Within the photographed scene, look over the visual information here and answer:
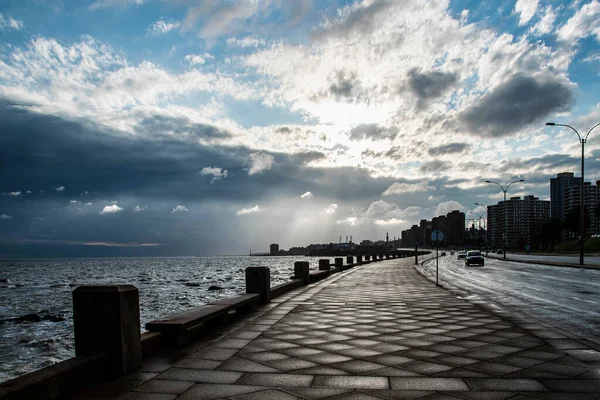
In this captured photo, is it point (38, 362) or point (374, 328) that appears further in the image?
point (38, 362)

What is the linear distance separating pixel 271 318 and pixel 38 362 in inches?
332

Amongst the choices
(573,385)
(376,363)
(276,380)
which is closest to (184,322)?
(276,380)

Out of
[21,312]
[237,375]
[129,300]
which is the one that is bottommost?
[21,312]

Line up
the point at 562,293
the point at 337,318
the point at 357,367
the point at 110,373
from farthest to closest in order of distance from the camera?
the point at 562,293, the point at 337,318, the point at 357,367, the point at 110,373

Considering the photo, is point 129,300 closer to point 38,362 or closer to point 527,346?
point 527,346

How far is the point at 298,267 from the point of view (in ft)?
58.1

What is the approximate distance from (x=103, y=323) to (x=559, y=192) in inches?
8328

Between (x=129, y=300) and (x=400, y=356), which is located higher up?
(x=129, y=300)

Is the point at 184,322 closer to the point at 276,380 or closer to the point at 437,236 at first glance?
the point at 276,380

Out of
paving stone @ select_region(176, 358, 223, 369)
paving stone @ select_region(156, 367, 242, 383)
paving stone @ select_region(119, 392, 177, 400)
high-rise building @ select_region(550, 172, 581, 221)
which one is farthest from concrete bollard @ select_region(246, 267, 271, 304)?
high-rise building @ select_region(550, 172, 581, 221)

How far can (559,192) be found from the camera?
18662cm

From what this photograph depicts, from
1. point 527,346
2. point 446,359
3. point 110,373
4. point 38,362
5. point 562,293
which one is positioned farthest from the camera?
point 562,293

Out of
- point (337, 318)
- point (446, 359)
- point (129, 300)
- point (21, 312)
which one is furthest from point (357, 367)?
point (21, 312)

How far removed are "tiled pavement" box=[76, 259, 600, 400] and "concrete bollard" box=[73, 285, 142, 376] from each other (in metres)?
0.30
